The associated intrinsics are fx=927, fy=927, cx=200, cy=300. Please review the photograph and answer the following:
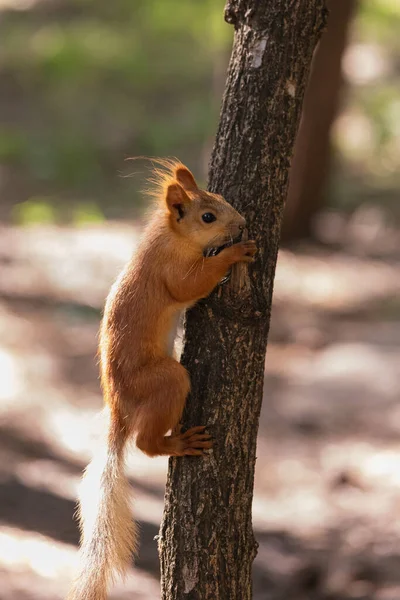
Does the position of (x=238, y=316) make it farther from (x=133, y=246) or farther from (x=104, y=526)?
(x=133, y=246)

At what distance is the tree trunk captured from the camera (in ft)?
10.4

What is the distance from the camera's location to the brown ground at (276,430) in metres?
5.35

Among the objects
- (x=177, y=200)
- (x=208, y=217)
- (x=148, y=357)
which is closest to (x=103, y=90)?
(x=177, y=200)

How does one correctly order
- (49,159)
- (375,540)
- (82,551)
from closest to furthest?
(82,551)
(375,540)
(49,159)

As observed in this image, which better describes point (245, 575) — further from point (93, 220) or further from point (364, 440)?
point (93, 220)

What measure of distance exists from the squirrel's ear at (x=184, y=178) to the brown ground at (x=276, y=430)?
2262 millimetres

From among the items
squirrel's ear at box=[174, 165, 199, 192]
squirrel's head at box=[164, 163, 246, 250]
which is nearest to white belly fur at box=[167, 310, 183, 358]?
squirrel's head at box=[164, 163, 246, 250]

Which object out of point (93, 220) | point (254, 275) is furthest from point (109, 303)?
point (93, 220)

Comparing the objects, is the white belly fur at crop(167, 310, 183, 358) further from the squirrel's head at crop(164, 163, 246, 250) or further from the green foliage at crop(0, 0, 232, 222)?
the green foliage at crop(0, 0, 232, 222)

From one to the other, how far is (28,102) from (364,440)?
10.2m

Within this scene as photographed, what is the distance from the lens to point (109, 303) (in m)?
3.45

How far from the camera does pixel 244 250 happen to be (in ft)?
10.3

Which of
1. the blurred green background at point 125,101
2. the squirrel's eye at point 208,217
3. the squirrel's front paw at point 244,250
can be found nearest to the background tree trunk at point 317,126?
the blurred green background at point 125,101

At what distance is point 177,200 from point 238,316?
60 cm
